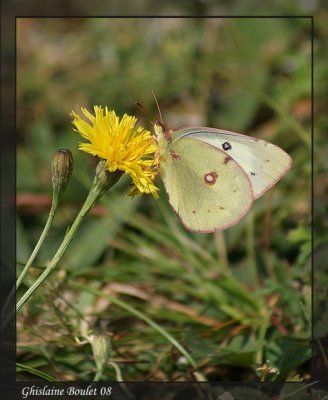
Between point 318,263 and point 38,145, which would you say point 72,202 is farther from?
point 318,263

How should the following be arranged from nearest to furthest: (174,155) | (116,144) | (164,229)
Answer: (116,144)
(174,155)
(164,229)

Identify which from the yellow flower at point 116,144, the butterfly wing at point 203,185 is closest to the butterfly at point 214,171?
the butterfly wing at point 203,185

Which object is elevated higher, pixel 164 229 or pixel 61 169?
pixel 61 169

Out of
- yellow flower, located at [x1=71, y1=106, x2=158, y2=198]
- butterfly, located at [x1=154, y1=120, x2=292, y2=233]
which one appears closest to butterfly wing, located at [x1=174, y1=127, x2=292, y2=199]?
butterfly, located at [x1=154, y1=120, x2=292, y2=233]

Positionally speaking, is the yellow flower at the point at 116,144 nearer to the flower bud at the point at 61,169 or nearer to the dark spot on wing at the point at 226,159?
the flower bud at the point at 61,169

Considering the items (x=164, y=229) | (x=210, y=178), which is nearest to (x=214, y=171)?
(x=210, y=178)

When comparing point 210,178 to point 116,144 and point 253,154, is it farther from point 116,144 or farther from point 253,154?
point 116,144

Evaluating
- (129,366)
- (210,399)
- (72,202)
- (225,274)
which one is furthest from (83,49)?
(210,399)
